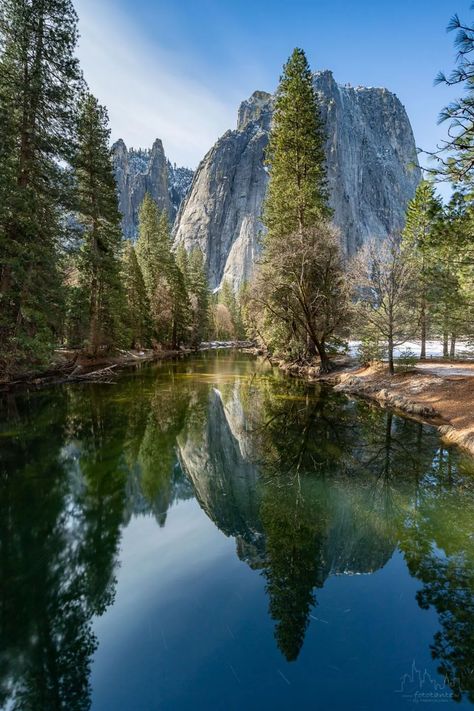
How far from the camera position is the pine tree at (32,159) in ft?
42.3

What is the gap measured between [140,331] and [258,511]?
98.4ft

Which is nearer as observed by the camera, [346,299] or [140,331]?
[346,299]

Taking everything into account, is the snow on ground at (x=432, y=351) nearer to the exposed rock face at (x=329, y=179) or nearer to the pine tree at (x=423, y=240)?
the pine tree at (x=423, y=240)

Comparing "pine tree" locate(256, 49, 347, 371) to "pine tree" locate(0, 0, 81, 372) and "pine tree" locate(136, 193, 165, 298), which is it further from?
"pine tree" locate(136, 193, 165, 298)

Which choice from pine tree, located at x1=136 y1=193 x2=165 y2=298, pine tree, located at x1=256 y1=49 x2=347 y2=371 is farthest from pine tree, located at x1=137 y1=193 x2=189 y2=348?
pine tree, located at x1=256 y1=49 x2=347 y2=371

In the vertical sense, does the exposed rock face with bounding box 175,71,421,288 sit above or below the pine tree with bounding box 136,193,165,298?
above

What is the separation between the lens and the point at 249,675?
10.3ft

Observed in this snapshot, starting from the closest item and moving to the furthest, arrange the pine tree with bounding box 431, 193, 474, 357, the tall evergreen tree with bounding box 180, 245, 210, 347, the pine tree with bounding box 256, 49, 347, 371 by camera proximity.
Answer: the pine tree with bounding box 431, 193, 474, 357
the pine tree with bounding box 256, 49, 347, 371
the tall evergreen tree with bounding box 180, 245, 210, 347

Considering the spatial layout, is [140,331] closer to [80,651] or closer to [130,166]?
[80,651]

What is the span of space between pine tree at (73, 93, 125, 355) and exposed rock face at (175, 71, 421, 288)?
83017 mm

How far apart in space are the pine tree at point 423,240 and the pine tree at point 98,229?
→ 686 inches

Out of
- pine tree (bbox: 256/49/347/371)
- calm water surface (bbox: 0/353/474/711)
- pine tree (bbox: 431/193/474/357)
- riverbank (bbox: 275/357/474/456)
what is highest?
pine tree (bbox: 256/49/347/371)

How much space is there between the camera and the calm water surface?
308 cm

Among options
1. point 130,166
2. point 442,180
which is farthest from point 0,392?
point 130,166
